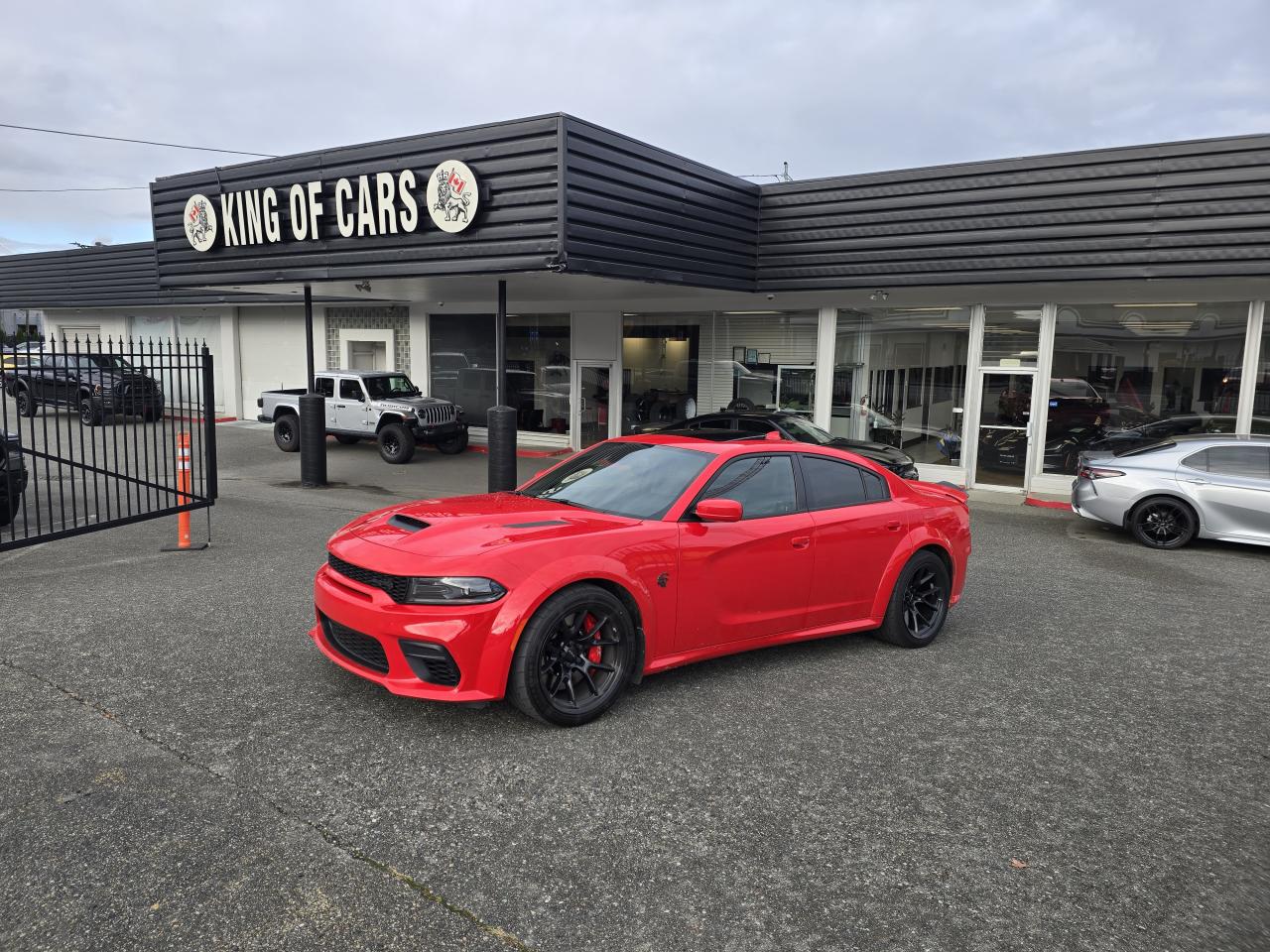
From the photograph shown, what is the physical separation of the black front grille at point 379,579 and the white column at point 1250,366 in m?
12.6

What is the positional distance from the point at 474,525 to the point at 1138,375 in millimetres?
11925

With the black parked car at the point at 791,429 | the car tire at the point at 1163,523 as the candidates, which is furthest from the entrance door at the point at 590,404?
the car tire at the point at 1163,523

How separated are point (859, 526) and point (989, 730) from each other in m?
1.49

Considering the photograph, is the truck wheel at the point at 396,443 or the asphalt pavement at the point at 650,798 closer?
the asphalt pavement at the point at 650,798

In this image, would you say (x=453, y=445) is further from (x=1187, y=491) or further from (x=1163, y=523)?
(x=1187, y=491)

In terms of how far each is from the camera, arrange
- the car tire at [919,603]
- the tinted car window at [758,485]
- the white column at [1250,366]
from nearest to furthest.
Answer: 1. the tinted car window at [758,485]
2. the car tire at [919,603]
3. the white column at [1250,366]

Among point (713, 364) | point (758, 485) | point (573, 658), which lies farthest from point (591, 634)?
point (713, 364)

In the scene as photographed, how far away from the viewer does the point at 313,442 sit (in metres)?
13.3

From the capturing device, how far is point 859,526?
220 inches

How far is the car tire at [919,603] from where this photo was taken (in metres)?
5.83

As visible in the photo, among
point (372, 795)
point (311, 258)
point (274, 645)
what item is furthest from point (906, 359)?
point (372, 795)

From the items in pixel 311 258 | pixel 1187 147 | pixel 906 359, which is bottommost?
pixel 906 359

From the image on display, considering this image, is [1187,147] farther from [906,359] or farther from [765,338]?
[765,338]

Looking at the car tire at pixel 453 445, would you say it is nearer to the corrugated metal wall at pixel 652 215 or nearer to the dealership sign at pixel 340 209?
the dealership sign at pixel 340 209
